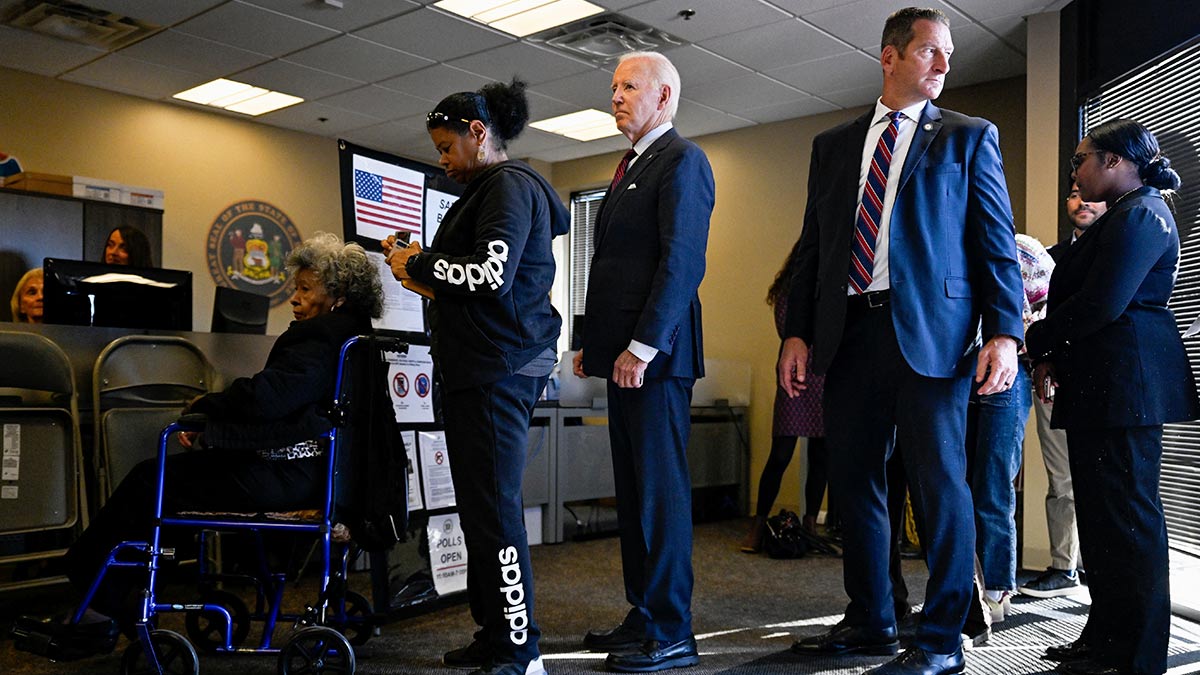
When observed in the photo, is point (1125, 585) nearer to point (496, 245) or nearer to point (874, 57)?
point (496, 245)

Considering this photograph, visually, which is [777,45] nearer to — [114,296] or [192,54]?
[192,54]

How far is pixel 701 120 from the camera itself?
23.8 feet

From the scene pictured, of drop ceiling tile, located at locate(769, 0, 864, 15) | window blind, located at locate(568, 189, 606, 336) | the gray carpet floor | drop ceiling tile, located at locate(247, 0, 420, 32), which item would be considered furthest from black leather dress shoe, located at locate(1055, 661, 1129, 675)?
window blind, located at locate(568, 189, 606, 336)

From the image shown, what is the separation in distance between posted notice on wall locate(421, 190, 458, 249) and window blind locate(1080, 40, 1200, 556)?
2616 millimetres

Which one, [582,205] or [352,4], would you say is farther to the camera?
[582,205]

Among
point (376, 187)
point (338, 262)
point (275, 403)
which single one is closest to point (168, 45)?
point (376, 187)

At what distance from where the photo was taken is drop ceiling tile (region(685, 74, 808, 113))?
20.7ft

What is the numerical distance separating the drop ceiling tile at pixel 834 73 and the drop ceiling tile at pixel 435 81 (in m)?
1.93

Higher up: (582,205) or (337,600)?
(582,205)

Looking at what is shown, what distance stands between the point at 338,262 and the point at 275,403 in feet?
1.66

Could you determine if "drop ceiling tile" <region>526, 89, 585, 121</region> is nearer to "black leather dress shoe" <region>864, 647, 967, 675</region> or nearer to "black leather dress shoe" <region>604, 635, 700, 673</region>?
"black leather dress shoe" <region>604, 635, 700, 673</region>

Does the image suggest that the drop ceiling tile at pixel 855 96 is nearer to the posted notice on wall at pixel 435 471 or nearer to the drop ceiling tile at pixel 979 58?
the drop ceiling tile at pixel 979 58

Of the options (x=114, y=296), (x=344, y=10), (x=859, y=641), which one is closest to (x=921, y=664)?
(x=859, y=641)

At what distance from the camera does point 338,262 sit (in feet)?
9.10
